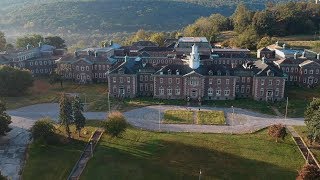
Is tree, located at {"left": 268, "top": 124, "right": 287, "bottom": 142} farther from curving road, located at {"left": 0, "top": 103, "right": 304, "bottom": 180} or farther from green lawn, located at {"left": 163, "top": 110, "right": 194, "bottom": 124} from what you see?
green lawn, located at {"left": 163, "top": 110, "right": 194, "bottom": 124}

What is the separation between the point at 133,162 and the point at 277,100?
35969 mm

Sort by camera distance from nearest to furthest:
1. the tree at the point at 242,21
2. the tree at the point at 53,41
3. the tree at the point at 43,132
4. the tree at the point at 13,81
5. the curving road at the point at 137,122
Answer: the tree at the point at 43,132, the curving road at the point at 137,122, the tree at the point at 13,81, the tree at the point at 53,41, the tree at the point at 242,21

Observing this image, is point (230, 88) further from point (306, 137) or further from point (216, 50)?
A: point (216, 50)

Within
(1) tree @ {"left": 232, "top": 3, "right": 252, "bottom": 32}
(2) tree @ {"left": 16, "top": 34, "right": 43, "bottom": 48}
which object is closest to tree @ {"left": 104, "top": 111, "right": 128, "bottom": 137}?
(2) tree @ {"left": 16, "top": 34, "right": 43, "bottom": 48}

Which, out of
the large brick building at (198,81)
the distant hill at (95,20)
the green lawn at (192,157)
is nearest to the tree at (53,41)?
the large brick building at (198,81)

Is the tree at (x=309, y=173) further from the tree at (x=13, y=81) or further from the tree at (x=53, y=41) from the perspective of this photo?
the tree at (x=53, y=41)

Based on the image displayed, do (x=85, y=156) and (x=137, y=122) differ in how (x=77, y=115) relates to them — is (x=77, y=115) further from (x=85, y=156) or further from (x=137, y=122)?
(x=137, y=122)

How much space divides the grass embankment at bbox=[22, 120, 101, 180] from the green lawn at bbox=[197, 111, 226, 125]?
17.9 meters

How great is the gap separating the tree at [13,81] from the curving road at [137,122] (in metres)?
8.60

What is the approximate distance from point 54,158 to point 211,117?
85.9 feet

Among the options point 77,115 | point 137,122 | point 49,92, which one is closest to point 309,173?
point 137,122

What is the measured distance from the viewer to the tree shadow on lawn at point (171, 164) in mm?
44562

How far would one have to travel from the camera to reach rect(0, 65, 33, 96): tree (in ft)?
245

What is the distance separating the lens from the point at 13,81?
74.8 m
